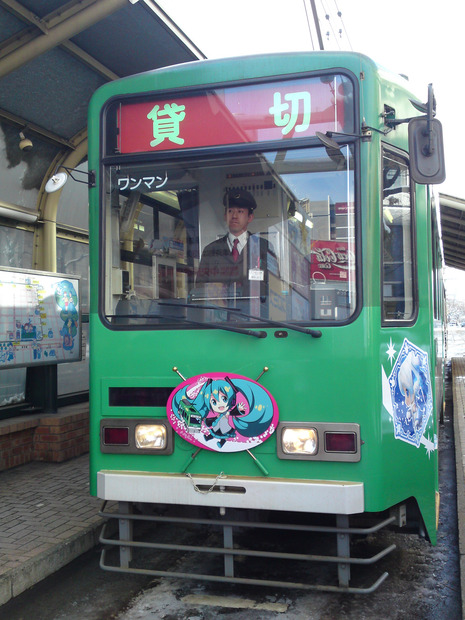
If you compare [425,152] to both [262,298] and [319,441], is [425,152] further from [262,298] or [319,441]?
[319,441]

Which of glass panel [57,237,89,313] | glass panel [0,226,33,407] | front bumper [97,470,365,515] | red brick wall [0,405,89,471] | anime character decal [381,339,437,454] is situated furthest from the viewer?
glass panel [57,237,89,313]

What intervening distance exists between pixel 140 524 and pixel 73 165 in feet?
15.5

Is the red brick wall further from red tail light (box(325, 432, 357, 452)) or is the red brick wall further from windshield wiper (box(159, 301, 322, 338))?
red tail light (box(325, 432, 357, 452))


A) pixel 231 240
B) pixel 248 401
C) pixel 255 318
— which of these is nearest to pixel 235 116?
pixel 231 240

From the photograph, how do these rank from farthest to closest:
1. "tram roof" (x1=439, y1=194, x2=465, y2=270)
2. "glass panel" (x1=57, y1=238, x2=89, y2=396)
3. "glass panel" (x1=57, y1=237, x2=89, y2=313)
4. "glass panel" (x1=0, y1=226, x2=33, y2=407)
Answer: "tram roof" (x1=439, y1=194, x2=465, y2=270)
"glass panel" (x1=57, y1=237, x2=89, y2=313)
"glass panel" (x1=57, y1=238, x2=89, y2=396)
"glass panel" (x1=0, y1=226, x2=33, y2=407)

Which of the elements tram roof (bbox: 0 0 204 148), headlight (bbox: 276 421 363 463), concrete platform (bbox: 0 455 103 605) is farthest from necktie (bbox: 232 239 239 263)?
tram roof (bbox: 0 0 204 148)

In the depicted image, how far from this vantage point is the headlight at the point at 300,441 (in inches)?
142

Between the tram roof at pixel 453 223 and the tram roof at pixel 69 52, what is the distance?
8.65 m

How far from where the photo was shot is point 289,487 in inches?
140

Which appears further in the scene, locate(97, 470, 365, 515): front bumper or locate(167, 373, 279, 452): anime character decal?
locate(167, 373, 279, 452): anime character decal

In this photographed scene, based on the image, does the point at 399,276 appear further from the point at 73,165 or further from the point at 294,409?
the point at 73,165

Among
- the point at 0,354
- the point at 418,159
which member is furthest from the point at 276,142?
the point at 0,354

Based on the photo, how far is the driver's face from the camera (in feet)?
12.8

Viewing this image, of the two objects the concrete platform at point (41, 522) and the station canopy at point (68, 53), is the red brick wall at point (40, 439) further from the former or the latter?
the station canopy at point (68, 53)
